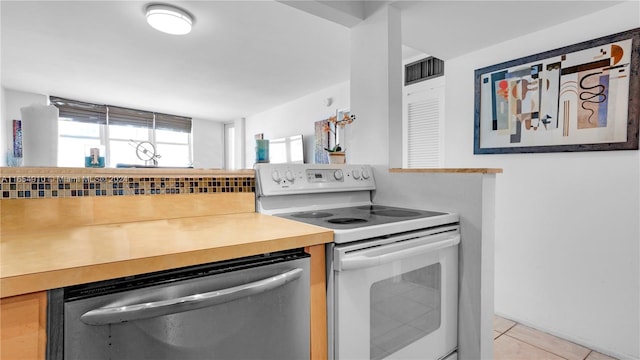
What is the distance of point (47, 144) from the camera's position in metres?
1.09

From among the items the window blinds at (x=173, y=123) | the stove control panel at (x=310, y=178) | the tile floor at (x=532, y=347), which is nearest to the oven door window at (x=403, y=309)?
the stove control panel at (x=310, y=178)

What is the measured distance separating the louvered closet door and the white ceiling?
1.47 ft

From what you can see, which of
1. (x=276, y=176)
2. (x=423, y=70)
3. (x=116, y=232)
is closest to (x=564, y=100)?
(x=423, y=70)

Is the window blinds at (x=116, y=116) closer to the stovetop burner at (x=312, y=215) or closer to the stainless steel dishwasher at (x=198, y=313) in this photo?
the stovetop burner at (x=312, y=215)

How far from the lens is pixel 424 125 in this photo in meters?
3.19

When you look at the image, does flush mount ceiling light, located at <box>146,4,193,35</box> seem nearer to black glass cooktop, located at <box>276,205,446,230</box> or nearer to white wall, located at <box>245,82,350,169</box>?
black glass cooktop, located at <box>276,205,446,230</box>

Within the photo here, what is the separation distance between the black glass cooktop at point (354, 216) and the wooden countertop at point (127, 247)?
14 centimetres

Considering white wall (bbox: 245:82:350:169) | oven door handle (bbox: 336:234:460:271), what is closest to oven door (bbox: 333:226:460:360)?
oven door handle (bbox: 336:234:460:271)

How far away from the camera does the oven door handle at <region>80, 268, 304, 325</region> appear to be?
609 millimetres

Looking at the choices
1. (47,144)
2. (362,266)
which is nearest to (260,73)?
(47,144)

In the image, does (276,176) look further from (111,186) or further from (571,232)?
(571,232)

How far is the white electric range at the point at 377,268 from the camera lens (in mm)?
962

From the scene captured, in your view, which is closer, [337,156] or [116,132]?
[337,156]

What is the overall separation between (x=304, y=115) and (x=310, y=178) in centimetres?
355
